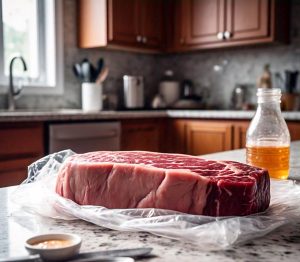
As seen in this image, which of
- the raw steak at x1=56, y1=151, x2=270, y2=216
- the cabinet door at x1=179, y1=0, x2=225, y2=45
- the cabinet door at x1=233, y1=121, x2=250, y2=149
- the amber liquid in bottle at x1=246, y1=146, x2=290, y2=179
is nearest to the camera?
the raw steak at x1=56, y1=151, x2=270, y2=216

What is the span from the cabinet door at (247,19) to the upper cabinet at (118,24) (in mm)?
720

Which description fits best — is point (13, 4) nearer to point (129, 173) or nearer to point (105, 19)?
point (105, 19)

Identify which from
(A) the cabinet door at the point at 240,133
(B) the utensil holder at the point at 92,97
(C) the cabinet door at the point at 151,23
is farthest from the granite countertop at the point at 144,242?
(C) the cabinet door at the point at 151,23

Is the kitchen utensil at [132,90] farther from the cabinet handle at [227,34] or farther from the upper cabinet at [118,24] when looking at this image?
Result: the cabinet handle at [227,34]

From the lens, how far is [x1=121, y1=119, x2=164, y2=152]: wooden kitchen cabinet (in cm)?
309

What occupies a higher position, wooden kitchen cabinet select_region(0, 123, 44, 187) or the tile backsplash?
the tile backsplash

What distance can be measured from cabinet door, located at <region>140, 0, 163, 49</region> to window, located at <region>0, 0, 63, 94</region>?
728mm

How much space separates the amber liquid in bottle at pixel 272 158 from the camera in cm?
86

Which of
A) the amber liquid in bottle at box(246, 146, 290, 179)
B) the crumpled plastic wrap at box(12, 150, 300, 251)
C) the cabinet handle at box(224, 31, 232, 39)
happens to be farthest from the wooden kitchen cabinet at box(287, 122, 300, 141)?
the crumpled plastic wrap at box(12, 150, 300, 251)

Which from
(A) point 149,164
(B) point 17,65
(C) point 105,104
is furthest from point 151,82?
(A) point 149,164

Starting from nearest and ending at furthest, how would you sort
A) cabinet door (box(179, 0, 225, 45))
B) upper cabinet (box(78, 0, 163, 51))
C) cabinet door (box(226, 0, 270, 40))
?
cabinet door (box(226, 0, 270, 40))
upper cabinet (box(78, 0, 163, 51))
cabinet door (box(179, 0, 225, 45))

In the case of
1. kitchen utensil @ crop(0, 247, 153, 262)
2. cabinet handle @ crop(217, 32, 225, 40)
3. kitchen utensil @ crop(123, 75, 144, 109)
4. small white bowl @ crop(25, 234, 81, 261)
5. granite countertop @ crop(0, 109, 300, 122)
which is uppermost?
cabinet handle @ crop(217, 32, 225, 40)

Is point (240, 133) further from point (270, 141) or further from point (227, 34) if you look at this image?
point (270, 141)

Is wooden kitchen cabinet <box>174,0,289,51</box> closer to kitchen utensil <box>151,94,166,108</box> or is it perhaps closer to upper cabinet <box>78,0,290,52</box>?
upper cabinet <box>78,0,290,52</box>
